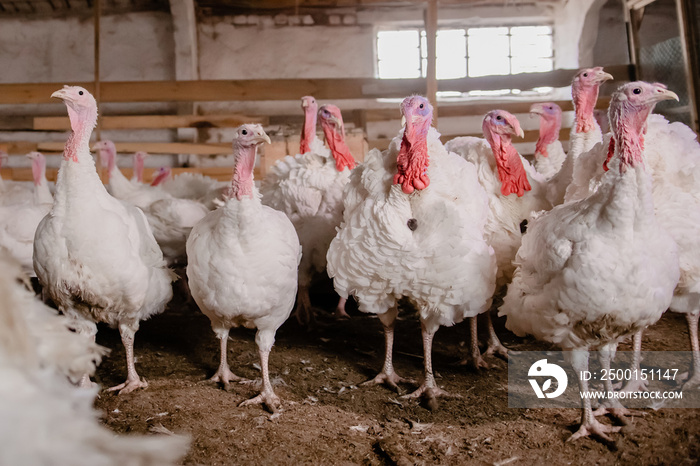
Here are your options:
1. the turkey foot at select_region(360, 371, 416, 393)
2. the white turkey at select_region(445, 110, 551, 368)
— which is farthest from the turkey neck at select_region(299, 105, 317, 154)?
the turkey foot at select_region(360, 371, 416, 393)

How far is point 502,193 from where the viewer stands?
14.8 feet

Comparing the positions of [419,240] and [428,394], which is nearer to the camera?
[419,240]

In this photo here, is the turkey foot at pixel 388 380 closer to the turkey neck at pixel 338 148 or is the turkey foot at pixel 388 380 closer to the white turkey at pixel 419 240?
the white turkey at pixel 419 240

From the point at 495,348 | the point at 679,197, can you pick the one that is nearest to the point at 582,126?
the point at 679,197

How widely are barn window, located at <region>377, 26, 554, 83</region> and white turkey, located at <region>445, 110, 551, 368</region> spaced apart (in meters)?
6.35

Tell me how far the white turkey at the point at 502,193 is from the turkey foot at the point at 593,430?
3.87 ft

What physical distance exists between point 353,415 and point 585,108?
10.1 ft

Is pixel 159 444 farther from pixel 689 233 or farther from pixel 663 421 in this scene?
pixel 689 233

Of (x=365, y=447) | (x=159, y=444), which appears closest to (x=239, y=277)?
(x=365, y=447)

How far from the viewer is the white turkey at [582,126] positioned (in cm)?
475

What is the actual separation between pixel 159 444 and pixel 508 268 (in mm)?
3442

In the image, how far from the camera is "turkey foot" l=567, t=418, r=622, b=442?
3.30 m

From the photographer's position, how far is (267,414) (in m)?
3.70

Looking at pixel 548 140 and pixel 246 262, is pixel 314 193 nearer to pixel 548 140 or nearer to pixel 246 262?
pixel 246 262
